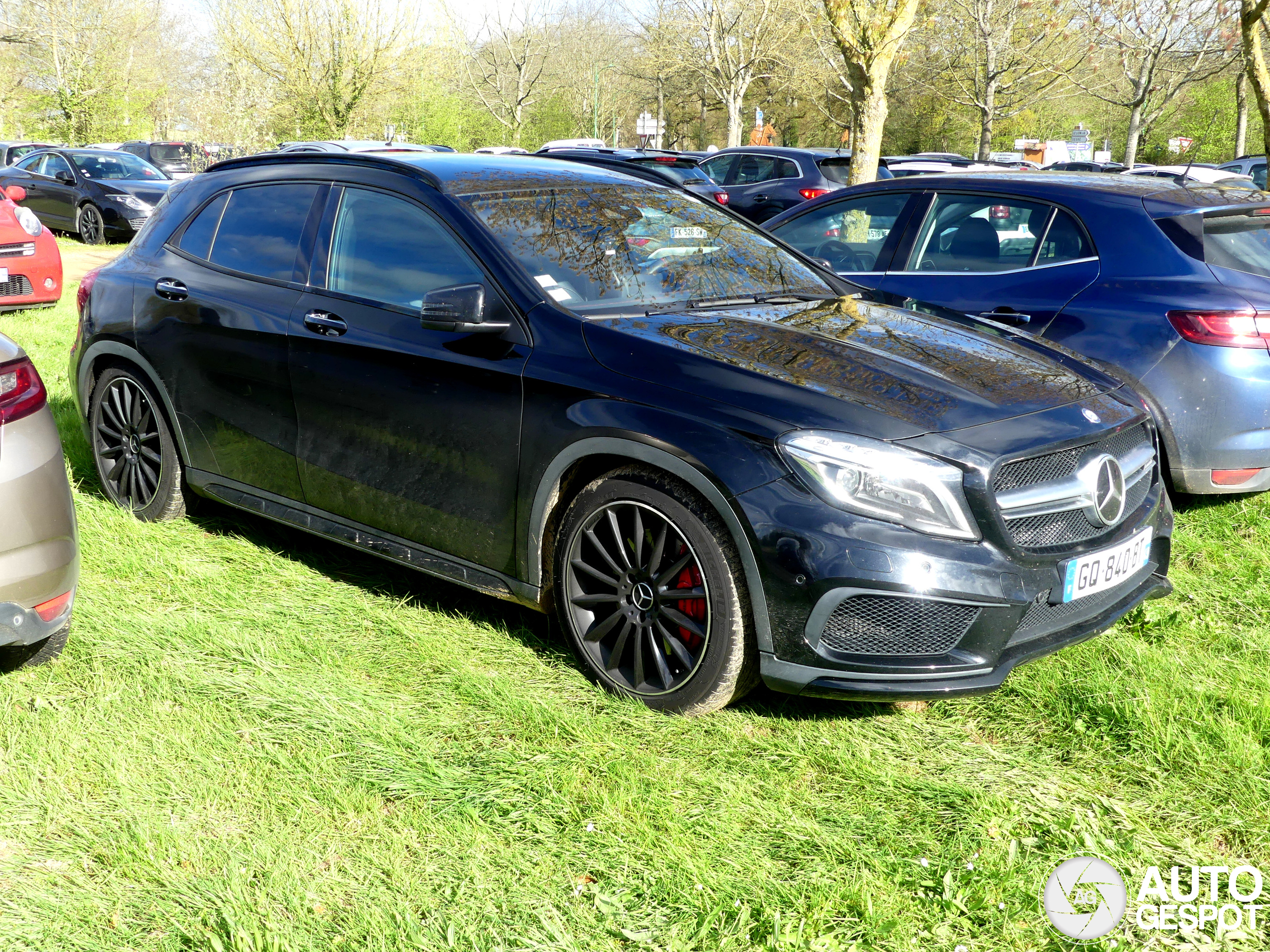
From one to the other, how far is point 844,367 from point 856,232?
311cm

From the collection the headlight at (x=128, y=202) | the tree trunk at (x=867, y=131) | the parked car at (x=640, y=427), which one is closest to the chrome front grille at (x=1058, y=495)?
the parked car at (x=640, y=427)

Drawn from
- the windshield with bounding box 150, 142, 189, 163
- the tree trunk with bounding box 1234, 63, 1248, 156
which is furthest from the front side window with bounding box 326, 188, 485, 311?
the tree trunk with bounding box 1234, 63, 1248, 156

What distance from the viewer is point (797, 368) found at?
3223 mm

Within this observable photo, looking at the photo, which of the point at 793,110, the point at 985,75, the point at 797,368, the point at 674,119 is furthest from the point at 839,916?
the point at 674,119

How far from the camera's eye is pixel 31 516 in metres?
3.10

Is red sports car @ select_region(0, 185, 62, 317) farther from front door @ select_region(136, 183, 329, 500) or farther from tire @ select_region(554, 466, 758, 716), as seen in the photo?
tire @ select_region(554, 466, 758, 716)

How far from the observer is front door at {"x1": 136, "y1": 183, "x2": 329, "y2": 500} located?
4.21m

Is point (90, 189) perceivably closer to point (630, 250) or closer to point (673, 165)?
point (673, 165)

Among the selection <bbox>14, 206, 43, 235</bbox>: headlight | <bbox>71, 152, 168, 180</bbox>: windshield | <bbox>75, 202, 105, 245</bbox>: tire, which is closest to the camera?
<bbox>14, 206, 43, 235</bbox>: headlight

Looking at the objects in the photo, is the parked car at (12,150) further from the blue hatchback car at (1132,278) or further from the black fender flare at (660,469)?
the black fender flare at (660,469)

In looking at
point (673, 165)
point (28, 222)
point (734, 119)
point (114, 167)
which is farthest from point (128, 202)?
point (734, 119)

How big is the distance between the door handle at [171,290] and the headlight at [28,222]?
631cm

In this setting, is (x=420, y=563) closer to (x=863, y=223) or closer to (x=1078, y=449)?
(x=1078, y=449)

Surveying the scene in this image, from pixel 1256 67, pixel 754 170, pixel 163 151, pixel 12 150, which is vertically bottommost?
pixel 754 170
